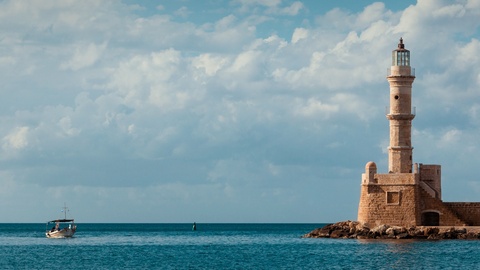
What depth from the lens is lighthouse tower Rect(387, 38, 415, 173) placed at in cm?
6419

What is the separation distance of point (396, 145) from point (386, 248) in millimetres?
8856

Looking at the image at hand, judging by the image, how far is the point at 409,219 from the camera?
63.5m

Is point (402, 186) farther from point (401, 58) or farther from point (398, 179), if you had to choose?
point (401, 58)

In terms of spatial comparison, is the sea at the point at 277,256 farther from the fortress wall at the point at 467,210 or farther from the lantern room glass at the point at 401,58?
the lantern room glass at the point at 401,58

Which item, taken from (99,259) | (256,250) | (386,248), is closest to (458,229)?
(386,248)

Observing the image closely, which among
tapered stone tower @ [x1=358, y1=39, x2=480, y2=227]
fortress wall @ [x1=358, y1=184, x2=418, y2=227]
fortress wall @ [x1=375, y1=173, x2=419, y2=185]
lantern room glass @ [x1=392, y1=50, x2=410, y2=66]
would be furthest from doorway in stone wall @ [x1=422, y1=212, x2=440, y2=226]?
lantern room glass @ [x1=392, y1=50, x2=410, y2=66]

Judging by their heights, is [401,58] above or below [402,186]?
above

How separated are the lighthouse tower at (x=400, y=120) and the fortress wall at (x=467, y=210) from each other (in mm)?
3814

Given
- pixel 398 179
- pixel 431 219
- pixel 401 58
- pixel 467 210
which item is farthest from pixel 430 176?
pixel 401 58

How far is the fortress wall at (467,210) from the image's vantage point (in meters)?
64.6

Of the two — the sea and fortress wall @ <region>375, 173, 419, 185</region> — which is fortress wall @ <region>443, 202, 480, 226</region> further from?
fortress wall @ <region>375, 173, 419, 185</region>

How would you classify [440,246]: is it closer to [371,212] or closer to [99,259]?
[371,212]

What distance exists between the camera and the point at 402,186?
207 ft

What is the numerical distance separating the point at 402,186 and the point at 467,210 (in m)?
5.21
